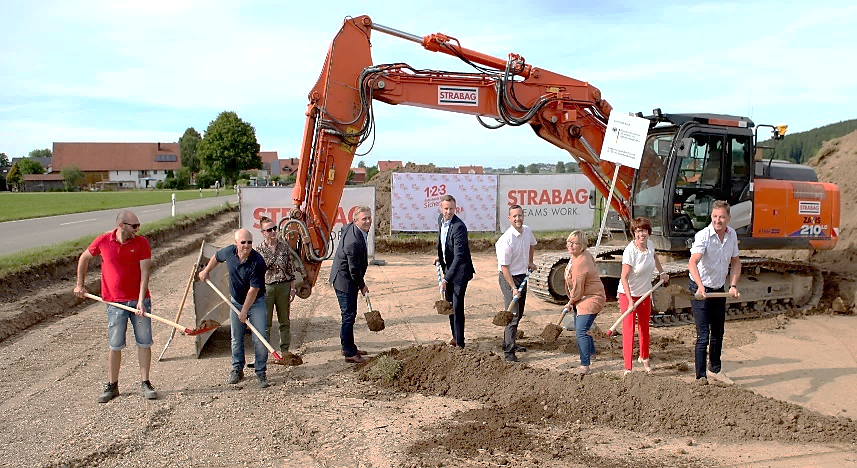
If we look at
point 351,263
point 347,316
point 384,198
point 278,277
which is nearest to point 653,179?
point 351,263

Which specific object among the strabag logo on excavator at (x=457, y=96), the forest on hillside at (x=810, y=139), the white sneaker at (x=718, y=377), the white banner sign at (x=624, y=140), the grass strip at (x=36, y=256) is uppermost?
the forest on hillside at (x=810, y=139)

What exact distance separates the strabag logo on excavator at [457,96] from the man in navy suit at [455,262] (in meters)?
1.97

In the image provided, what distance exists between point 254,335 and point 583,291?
131 inches

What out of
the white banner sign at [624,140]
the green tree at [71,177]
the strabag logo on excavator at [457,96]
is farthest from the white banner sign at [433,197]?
the green tree at [71,177]

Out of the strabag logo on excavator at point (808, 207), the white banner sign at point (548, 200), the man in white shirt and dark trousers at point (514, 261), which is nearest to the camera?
the man in white shirt and dark trousers at point (514, 261)

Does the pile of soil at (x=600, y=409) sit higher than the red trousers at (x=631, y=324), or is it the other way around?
the red trousers at (x=631, y=324)

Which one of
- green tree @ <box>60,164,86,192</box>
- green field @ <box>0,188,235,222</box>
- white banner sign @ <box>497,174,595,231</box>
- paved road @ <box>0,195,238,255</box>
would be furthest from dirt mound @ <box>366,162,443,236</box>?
green tree @ <box>60,164,86,192</box>

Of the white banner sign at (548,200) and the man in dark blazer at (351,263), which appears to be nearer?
the man in dark blazer at (351,263)

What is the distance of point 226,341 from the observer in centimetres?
823

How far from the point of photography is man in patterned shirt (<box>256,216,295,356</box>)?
7.41 meters

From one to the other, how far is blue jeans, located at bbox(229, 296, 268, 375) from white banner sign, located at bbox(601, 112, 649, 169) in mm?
5177

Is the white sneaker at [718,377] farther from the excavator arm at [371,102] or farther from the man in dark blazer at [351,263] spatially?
the excavator arm at [371,102]

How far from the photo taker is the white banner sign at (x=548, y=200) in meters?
18.5

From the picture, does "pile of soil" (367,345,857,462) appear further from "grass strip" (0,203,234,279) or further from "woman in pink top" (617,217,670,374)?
"grass strip" (0,203,234,279)
